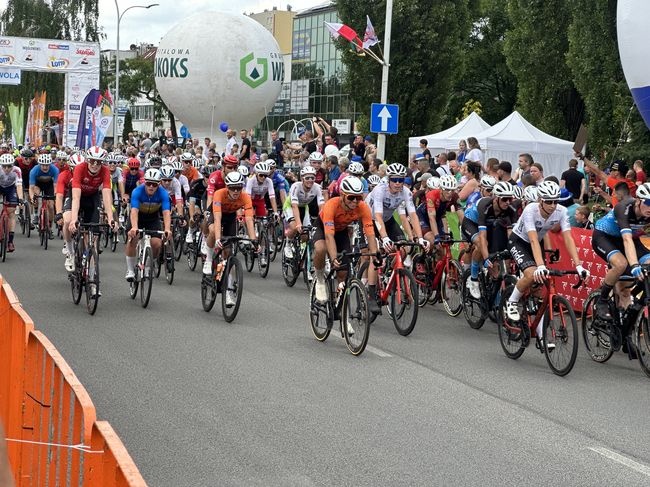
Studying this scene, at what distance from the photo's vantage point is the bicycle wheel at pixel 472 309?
13.3m

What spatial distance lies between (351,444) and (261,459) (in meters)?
0.74

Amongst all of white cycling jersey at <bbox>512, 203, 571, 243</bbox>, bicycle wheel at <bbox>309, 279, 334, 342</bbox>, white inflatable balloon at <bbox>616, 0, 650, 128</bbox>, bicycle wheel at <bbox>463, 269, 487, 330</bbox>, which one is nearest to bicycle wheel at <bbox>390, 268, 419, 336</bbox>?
bicycle wheel at <bbox>309, 279, 334, 342</bbox>

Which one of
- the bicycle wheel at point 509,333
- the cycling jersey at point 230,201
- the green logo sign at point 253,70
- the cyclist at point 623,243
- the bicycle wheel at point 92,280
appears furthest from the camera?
the green logo sign at point 253,70

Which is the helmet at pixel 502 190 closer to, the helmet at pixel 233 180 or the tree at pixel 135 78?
the helmet at pixel 233 180

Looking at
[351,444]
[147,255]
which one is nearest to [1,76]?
[147,255]

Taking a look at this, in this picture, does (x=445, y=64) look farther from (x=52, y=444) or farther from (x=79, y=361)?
(x=52, y=444)

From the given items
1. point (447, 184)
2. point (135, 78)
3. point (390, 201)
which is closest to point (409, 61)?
point (447, 184)

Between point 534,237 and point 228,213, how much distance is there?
5.23 meters

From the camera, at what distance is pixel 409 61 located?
43.1 metres

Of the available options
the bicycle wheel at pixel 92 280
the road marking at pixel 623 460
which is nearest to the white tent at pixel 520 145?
the bicycle wheel at pixel 92 280

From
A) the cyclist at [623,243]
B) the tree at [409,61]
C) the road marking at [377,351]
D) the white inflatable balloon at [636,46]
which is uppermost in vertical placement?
the tree at [409,61]

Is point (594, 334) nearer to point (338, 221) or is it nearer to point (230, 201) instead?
point (338, 221)

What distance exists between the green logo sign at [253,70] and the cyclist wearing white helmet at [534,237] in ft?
146

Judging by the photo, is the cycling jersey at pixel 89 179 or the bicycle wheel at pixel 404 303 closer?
the bicycle wheel at pixel 404 303
